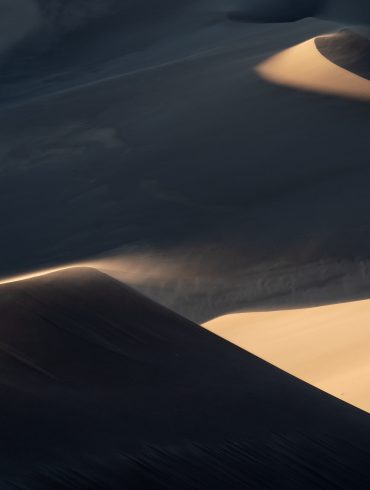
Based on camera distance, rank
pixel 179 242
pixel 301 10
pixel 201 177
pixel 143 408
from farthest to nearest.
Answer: pixel 301 10 < pixel 201 177 < pixel 179 242 < pixel 143 408

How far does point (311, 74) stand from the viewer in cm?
795

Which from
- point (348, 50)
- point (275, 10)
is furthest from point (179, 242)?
point (275, 10)

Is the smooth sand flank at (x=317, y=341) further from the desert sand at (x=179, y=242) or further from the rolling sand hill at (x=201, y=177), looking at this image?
the rolling sand hill at (x=201, y=177)

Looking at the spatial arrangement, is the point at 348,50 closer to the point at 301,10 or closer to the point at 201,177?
the point at 201,177

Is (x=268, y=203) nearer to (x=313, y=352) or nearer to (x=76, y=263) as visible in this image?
(x=76, y=263)

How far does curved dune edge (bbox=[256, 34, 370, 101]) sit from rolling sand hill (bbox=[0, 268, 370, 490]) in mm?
3796

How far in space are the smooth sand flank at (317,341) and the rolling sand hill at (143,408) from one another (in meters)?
0.37

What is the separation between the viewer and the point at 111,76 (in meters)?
9.35

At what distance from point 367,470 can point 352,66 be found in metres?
5.28

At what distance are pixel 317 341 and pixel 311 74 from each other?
3709 mm

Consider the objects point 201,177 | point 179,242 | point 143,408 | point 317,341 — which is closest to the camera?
point 143,408

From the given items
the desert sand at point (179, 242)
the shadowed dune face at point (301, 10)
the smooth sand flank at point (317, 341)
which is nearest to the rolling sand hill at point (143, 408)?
the desert sand at point (179, 242)

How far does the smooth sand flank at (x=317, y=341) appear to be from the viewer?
421 cm

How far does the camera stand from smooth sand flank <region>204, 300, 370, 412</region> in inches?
166
